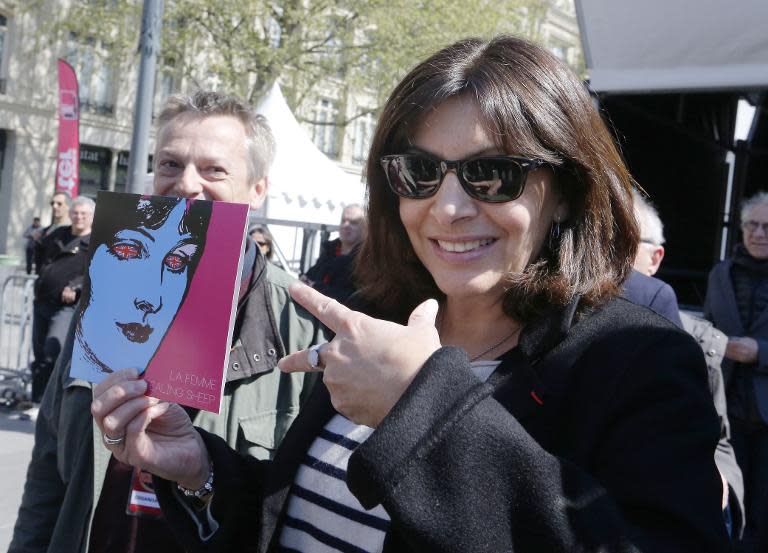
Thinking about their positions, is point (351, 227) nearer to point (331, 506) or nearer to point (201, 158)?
point (201, 158)

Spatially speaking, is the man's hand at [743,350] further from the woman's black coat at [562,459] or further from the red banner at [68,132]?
the red banner at [68,132]

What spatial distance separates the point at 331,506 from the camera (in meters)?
1.44

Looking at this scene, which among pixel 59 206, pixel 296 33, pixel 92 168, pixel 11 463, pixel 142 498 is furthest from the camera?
pixel 92 168

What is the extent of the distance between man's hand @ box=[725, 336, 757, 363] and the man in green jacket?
2.64 m

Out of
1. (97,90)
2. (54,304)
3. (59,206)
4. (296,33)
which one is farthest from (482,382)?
(97,90)

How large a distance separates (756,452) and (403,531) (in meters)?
3.74

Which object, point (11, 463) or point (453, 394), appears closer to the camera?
point (453, 394)

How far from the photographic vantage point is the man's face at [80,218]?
6875 millimetres

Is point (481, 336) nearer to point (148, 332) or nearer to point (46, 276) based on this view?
point (148, 332)

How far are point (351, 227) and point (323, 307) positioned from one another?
6314 mm

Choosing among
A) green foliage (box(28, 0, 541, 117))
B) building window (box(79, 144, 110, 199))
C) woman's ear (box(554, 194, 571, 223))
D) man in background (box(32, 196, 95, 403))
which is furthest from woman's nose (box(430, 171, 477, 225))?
building window (box(79, 144, 110, 199))

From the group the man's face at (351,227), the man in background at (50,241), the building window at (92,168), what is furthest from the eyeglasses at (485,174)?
the building window at (92,168)

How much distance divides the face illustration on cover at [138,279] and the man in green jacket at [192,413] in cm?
43

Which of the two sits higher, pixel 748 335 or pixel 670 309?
pixel 670 309
